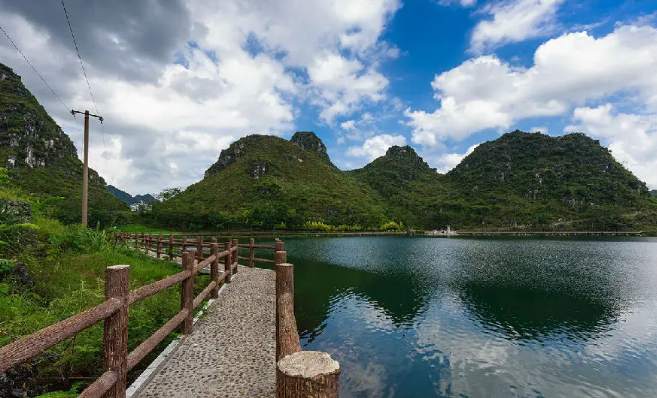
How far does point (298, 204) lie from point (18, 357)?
111073 mm

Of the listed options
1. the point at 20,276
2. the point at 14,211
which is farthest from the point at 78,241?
the point at 20,276

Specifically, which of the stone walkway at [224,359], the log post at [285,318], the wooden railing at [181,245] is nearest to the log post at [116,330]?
the stone walkway at [224,359]

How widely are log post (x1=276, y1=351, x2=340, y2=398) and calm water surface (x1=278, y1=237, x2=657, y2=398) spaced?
281 inches

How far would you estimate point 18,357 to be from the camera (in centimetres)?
199

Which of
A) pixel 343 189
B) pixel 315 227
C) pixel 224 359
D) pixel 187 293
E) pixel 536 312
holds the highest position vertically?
pixel 343 189

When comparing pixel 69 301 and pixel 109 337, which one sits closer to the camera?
pixel 109 337

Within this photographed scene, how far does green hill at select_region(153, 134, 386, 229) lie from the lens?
83500mm

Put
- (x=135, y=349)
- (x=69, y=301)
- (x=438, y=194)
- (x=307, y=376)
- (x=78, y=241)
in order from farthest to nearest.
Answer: (x=438, y=194) → (x=78, y=241) → (x=69, y=301) → (x=135, y=349) → (x=307, y=376)

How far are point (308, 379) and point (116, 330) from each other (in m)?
2.99

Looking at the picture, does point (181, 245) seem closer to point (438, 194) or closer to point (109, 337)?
point (109, 337)

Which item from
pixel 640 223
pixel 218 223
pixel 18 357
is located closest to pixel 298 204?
pixel 218 223

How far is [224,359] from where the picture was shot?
5.46 m

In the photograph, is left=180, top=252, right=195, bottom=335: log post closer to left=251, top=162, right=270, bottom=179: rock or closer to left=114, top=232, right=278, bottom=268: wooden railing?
left=114, top=232, right=278, bottom=268: wooden railing

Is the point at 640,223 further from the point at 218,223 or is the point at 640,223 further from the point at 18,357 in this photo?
the point at 18,357
